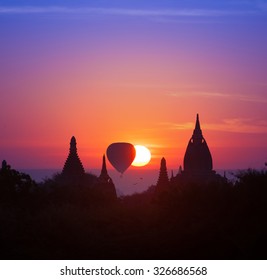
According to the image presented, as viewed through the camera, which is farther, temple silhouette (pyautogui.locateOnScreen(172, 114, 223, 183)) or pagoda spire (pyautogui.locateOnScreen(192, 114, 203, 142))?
pagoda spire (pyautogui.locateOnScreen(192, 114, 203, 142))

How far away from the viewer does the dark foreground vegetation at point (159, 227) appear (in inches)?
909

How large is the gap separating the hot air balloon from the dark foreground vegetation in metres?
77.6

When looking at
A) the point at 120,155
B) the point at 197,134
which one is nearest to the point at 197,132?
the point at 197,134

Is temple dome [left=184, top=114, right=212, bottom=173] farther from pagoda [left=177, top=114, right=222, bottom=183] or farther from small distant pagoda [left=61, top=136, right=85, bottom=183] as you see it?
small distant pagoda [left=61, top=136, right=85, bottom=183]

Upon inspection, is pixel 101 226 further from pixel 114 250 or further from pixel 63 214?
pixel 114 250

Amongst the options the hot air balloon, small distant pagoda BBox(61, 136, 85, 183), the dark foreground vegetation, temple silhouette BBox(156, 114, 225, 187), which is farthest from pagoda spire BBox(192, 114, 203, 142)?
the dark foreground vegetation

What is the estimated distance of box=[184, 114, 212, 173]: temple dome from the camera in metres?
114

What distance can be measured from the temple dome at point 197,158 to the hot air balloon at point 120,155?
8996 millimetres

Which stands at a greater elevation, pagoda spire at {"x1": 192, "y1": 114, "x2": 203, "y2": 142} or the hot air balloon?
pagoda spire at {"x1": 192, "y1": 114, "x2": 203, "y2": 142}

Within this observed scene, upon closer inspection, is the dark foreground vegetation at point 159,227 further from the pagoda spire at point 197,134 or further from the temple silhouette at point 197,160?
the pagoda spire at point 197,134

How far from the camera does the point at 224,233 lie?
24.3 meters

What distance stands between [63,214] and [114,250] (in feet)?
15.9

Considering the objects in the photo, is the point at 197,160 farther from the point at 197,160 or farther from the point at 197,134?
the point at 197,134

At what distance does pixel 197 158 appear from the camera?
11388 centimetres
